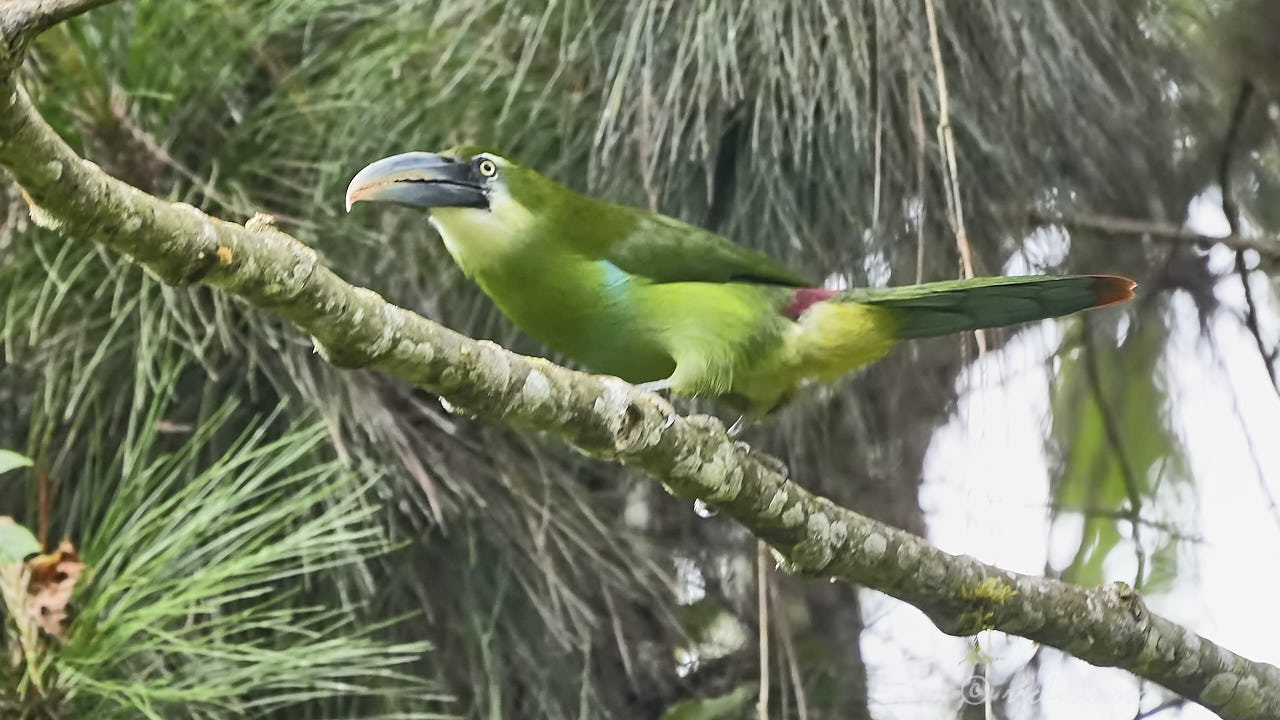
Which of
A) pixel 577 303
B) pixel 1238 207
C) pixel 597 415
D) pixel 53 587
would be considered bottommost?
pixel 53 587

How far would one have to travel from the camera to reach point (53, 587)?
1.03m

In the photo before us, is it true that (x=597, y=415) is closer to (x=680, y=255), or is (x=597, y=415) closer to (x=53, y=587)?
(x=680, y=255)

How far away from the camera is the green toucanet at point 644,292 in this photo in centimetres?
120

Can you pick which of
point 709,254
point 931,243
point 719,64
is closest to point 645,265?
point 709,254

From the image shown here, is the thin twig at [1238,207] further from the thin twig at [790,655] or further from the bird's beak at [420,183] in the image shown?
the bird's beak at [420,183]

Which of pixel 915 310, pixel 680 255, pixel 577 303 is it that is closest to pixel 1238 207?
pixel 915 310

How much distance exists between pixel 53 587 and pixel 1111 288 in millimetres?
942

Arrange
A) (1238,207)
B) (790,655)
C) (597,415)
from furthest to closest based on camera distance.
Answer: (790,655), (1238,207), (597,415)

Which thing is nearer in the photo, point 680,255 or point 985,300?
point 985,300

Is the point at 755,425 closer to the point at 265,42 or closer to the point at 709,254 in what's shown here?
the point at 709,254

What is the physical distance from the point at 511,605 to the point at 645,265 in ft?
1.44

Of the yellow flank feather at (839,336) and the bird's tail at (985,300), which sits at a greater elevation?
the bird's tail at (985,300)

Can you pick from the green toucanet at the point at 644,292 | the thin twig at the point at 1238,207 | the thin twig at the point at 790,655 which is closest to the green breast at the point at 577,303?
the green toucanet at the point at 644,292

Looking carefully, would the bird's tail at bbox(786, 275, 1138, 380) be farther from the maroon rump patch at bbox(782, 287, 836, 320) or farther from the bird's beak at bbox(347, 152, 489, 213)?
the bird's beak at bbox(347, 152, 489, 213)
